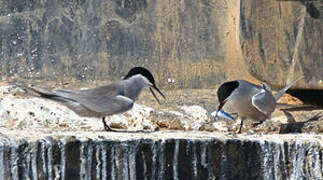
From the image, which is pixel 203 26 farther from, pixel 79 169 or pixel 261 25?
pixel 79 169

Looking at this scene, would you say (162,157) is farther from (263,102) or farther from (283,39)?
(283,39)

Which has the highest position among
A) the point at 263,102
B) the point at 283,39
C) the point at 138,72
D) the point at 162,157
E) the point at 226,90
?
the point at 283,39

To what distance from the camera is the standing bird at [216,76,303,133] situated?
22.1 ft

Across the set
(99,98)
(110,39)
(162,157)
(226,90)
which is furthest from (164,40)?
(162,157)

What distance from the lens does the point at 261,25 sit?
7.81m

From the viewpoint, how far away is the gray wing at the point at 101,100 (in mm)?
5879

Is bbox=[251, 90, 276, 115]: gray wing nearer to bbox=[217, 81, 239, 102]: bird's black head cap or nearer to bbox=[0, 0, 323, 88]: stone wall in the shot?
bbox=[217, 81, 239, 102]: bird's black head cap

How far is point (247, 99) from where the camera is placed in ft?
22.3

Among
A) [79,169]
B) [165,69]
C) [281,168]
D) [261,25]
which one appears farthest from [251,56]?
[79,169]

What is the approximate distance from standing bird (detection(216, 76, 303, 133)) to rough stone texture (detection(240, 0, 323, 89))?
3.34 feet

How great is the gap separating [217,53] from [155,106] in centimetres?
118

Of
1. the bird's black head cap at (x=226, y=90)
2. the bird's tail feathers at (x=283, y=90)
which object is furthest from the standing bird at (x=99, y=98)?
the bird's tail feathers at (x=283, y=90)

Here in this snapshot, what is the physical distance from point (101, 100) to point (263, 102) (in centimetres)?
148

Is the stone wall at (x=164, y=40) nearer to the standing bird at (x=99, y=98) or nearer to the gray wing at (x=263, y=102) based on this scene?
the gray wing at (x=263, y=102)
